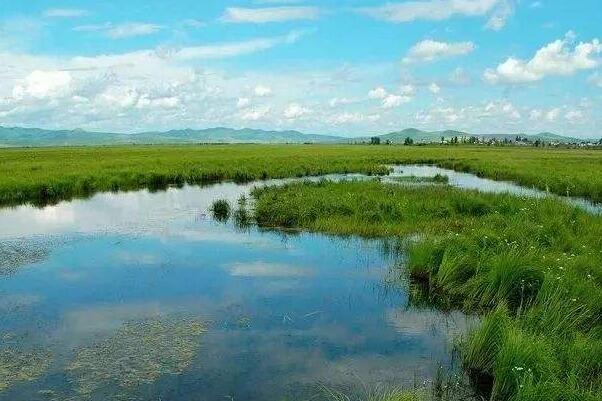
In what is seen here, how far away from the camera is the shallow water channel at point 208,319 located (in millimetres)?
9320

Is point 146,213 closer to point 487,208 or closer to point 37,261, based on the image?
point 37,261

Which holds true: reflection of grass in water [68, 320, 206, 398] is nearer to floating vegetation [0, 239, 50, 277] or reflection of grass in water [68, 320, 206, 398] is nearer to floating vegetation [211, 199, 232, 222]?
floating vegetation [0, 239, 50, 277]

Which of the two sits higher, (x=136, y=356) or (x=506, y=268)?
(x=506, y=268)

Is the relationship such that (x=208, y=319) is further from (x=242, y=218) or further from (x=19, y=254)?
(x=242, y=218)

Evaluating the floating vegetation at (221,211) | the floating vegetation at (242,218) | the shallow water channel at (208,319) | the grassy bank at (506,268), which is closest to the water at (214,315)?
the shallow water channel at (208,319)

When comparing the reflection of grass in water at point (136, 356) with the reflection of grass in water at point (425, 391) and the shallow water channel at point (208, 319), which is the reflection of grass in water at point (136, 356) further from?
the reflection of grass in water at point (425, 391)

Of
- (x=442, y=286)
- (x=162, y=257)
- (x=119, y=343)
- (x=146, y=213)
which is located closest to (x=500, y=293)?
(x=442, y=286)

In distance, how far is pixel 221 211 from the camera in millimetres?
26641

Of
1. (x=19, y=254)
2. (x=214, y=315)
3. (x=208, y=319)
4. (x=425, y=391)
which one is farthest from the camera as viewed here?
(x=19, y=254)

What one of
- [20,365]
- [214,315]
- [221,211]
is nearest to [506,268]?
[214,315]

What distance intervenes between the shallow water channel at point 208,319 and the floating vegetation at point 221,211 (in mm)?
4301

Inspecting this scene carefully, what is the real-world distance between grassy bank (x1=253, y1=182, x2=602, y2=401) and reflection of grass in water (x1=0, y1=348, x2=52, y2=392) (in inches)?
303

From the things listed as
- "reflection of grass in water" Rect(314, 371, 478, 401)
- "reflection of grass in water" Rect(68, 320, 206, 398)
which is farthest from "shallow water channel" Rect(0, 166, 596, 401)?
"reflection of grass in water" Rect(314, 371, 478, 401)

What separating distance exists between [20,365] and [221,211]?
17.1m
